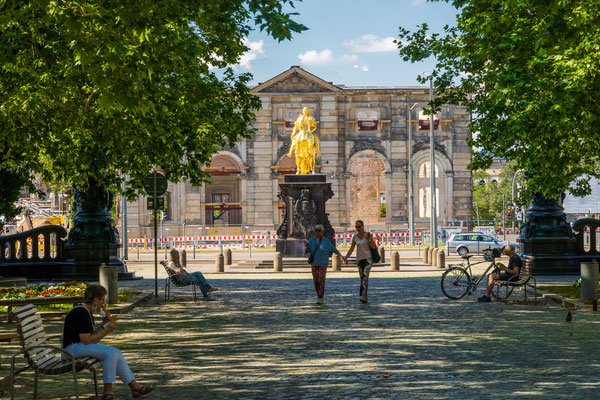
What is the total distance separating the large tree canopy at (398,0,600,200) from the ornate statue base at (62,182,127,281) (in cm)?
1115

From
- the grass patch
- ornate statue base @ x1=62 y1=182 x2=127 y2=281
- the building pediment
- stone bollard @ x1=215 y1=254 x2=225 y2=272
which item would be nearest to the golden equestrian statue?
stone bollard @ x1=215 y1=254 x2=225 y2=272

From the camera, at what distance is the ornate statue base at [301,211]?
111ft

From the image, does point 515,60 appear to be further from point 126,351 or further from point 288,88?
point 288,88

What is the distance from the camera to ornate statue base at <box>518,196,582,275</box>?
81.8ft

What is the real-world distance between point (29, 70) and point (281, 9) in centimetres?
576

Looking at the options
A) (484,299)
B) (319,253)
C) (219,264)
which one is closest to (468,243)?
(219,264)

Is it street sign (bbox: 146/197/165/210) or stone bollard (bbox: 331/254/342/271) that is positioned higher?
street sign (bbox: 146/197/165/210)

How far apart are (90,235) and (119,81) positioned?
48.8 ft

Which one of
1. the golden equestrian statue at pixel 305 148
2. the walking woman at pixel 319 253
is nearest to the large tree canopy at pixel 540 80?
the walking woman at pixel 319 253

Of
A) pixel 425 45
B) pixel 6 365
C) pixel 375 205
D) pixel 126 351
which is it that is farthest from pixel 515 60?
pixel 375 205

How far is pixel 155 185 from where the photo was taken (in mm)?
19859

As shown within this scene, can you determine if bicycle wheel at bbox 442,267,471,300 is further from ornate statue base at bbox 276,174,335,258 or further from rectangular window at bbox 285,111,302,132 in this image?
rectangular window at bbox 285,111,302,132

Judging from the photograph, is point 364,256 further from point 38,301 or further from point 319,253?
point 38,301

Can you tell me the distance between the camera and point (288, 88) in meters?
65.9
